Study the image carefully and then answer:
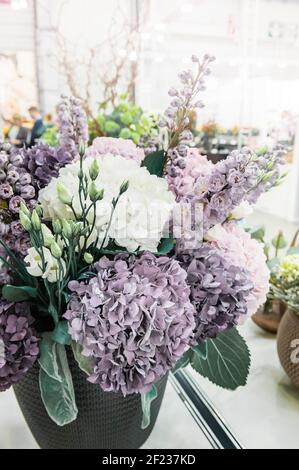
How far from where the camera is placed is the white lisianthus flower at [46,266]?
455mm

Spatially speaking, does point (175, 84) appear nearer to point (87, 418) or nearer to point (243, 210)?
Answer: point (243, 210)

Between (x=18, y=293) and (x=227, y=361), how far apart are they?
33 centimetres

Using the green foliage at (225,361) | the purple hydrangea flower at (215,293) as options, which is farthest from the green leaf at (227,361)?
the purple hydrangea flower at (215,293)

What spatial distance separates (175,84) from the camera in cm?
61

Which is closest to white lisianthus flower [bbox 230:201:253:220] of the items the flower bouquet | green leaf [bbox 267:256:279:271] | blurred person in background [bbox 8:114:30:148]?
the flower bouquet

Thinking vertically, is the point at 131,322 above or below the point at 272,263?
above

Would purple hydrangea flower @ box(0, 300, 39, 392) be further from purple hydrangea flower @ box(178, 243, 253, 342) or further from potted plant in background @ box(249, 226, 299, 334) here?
potted plant in background @ box(249, 226, 299, 334)

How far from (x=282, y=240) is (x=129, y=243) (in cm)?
68

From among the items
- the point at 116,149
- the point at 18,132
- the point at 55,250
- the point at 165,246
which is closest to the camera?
the point at 55,250

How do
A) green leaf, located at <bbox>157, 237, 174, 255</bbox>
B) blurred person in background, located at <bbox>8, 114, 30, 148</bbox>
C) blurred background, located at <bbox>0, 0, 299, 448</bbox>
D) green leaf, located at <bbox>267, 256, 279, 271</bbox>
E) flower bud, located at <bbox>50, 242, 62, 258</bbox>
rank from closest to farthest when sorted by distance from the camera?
flower bud, located at <bbox>50, 242, 62, 258</bbox> → green leaf, located at <bbox>157, 237, 174, 255</bbox> → blurred background, located at <bbox>0, 0, 299, 448</bbox> → green leaf, located at <bbox>267, 256, 279, 271</bbox> → blurred person in background, located at <bbox>8, 114, 30, 148</bbox>

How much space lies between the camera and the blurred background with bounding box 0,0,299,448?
2.47ft

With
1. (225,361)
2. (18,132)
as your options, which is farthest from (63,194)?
(18,132)

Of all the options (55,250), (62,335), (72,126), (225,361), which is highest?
(72,126)

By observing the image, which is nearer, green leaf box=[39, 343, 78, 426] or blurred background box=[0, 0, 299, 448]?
green leaf box=[39, 343, 78, 426]
